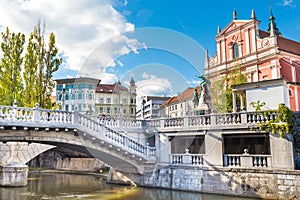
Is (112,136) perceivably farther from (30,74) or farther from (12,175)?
(30,74)

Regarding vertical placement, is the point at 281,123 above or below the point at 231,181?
above

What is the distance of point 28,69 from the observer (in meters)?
21.1

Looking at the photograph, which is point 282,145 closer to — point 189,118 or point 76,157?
point 189,118

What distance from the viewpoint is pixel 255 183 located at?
40.4 feet

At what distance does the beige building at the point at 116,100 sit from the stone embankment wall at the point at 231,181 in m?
4.02

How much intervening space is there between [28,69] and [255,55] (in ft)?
73.9

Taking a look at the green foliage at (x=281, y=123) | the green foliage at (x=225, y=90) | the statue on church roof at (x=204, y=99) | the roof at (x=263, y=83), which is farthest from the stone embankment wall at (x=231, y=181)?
the green foliage at (x=225, y=90)

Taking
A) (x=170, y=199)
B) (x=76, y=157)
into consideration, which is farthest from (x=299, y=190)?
(x=76, y=157)

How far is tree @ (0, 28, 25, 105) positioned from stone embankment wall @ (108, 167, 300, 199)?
1208 centimetres

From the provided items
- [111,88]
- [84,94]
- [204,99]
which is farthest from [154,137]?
[84,94]

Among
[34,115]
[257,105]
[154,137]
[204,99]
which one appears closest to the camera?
[34,115]

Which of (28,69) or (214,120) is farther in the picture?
(28,69)

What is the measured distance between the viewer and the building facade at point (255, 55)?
26.5 metres

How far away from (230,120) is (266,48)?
675 inches
